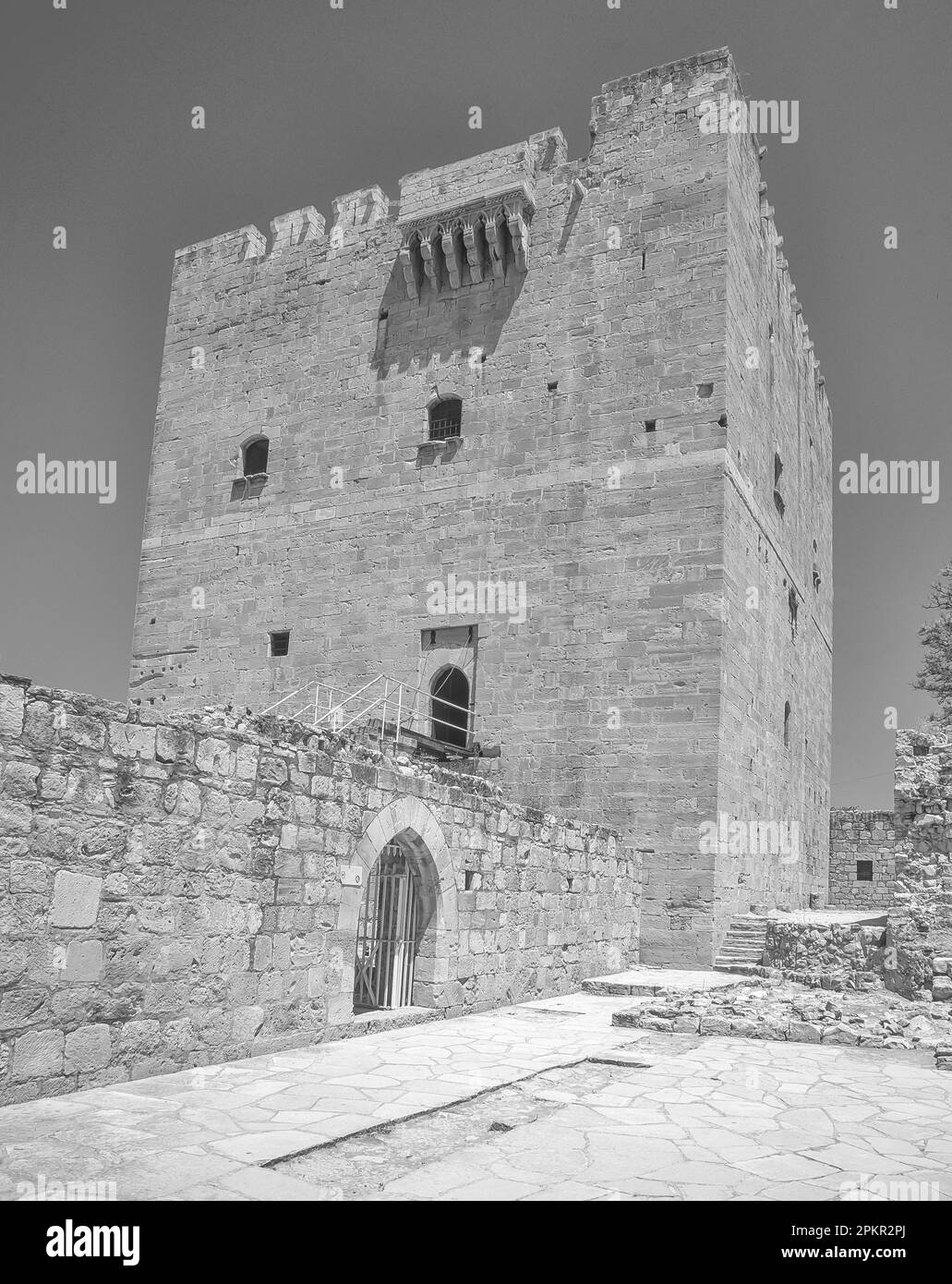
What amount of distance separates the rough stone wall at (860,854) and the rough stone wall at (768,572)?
0.87m

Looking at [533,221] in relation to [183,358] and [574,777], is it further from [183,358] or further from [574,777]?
[574,777]

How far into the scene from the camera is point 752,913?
48.1 feet

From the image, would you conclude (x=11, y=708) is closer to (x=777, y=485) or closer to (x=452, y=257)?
(x=452, y=257)

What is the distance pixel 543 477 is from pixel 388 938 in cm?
872

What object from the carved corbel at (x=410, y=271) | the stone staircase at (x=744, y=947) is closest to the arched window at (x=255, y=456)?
the carved corbel at (x=410, y=271)

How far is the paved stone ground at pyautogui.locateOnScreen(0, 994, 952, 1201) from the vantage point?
11.9ft

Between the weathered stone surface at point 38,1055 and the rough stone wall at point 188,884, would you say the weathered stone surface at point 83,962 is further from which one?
the weathered stone surface at point 38,1055

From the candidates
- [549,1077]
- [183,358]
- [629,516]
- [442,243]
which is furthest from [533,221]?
[549,1077]

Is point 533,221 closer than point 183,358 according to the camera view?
Yes

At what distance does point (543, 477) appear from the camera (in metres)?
15.4

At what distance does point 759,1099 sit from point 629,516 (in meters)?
10.2

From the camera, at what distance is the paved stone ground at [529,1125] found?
3635 millimetres

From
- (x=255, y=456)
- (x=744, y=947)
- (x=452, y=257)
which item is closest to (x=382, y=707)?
(x=255, y=456)

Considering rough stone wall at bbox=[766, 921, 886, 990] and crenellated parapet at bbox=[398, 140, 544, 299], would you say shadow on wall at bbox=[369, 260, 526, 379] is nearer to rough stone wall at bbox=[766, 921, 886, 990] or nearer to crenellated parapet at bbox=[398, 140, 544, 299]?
crenellated parapet at bbox=[398, 140, 544, 299]
